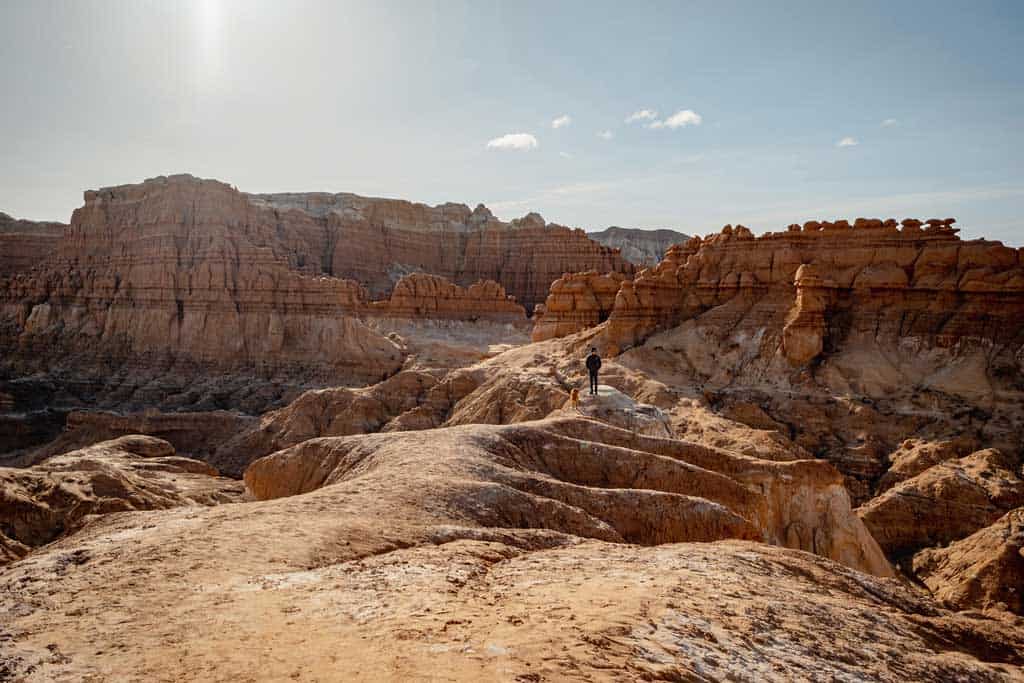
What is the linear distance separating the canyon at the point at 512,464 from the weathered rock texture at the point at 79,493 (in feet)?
0.35

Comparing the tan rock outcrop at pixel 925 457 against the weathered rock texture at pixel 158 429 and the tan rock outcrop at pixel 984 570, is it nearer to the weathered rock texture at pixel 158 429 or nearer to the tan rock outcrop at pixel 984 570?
the tan rock outcrop at pixel 984 570

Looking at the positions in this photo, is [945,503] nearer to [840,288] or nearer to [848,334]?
[848,334]

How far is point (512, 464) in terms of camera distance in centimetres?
1336

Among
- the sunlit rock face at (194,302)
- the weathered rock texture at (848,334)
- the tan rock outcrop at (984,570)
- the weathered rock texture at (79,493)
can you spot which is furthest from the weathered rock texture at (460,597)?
the sunlit rock face at (194,302)

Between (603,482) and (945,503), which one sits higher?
(603,482)

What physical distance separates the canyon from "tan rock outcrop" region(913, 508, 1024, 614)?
0.24ft

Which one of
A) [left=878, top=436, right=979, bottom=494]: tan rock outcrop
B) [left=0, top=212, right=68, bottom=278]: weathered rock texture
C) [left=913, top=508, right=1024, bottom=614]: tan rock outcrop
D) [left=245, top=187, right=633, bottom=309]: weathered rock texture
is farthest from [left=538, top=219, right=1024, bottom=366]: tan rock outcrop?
[left=0, top=212, right=68, bottom=278]: weathered rock texture

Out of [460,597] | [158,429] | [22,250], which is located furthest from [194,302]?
[460,597]

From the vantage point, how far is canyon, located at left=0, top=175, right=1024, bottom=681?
6270 mm

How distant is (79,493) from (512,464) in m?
10.8

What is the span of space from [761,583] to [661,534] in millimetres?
3585

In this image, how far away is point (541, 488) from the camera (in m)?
12.0

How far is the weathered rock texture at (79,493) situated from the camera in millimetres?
16141

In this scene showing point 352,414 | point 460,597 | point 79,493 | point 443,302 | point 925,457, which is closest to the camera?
point 460,597
